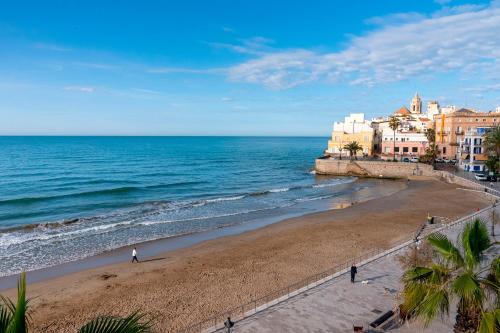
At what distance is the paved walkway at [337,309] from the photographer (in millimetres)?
13812

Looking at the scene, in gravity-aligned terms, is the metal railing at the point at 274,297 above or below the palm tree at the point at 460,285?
below

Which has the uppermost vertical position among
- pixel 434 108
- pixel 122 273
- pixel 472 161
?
pixel 434 108

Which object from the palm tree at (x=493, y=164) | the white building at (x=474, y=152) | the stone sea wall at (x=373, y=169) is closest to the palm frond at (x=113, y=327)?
the palm tree at (x=493, y=164)

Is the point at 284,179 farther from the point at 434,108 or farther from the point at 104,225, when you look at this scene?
the point at 434,108

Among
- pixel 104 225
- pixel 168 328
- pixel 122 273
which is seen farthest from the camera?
pixel 104 225

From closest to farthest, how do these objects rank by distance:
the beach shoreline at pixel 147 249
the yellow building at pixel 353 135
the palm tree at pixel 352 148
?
the beach shoreline at pixel 147 249 → the palm tree at pixel 352 148 → the yellow building at pixel 353 135

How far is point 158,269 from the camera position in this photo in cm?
2338

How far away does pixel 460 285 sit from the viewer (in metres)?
7.10

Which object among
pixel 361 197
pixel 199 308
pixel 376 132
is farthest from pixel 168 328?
pixel 376 132

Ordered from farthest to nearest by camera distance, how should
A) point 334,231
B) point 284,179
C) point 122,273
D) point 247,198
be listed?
1. point 284,179
2. point 247,198
3. point 334,231
4. point 122,273

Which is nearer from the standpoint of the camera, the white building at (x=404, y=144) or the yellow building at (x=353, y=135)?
the white building at (x=404, y=144)

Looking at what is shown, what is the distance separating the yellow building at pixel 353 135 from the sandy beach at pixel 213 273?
50.8m

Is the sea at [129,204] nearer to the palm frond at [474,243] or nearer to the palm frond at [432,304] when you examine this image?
the palm frond at [432,304]

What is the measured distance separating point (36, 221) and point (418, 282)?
36.6m
